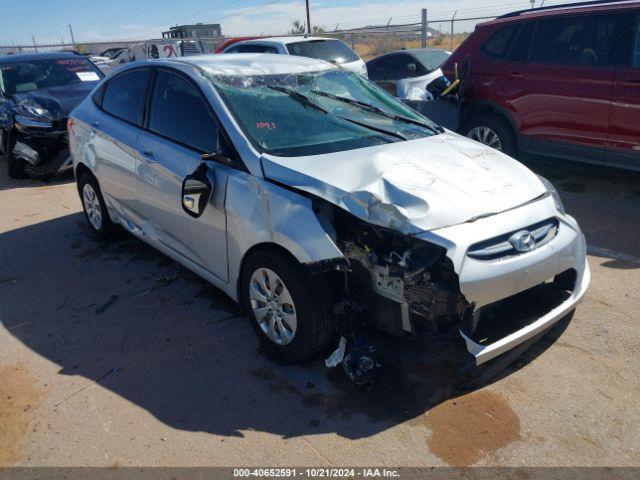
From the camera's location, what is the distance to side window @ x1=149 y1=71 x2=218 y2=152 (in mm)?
3737

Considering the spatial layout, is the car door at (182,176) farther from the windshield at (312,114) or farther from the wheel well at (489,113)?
the wheel well at (489,113)

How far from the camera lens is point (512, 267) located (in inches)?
115

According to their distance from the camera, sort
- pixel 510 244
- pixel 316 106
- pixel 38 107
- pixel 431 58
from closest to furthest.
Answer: pixel 510 244, pixel 316 106, pixel 38 107, pixel 431 58

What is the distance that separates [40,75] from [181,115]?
6.34 meters

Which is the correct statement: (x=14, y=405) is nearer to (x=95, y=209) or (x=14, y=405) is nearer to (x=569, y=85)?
(x=95, y=209)

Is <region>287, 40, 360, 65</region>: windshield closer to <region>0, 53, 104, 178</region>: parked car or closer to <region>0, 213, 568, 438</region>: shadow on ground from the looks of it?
<region>0, 53, 104, 178</region>: parked car

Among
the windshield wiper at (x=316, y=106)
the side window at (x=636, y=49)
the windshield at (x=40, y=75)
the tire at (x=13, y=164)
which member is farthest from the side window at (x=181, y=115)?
the windshield at (x=40, y=75)

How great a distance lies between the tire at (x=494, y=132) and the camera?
6.79 meters

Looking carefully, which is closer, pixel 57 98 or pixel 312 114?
pixel 312 114

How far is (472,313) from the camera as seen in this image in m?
2.91

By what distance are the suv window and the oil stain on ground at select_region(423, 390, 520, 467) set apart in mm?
4430

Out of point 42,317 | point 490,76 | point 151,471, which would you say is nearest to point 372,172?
point 151,471

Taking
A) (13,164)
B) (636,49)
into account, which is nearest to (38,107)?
(13,164)

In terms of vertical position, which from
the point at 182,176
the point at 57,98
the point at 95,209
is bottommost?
the point at 95,209
